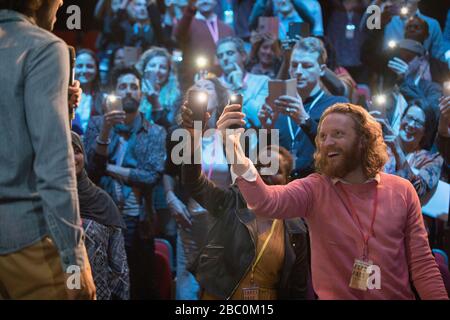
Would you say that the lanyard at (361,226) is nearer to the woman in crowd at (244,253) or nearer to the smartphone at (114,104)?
the woman in crowd at (244,253)

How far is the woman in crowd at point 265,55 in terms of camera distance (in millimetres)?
4262

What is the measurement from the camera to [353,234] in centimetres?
230

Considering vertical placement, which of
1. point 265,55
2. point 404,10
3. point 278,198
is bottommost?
point 278,198

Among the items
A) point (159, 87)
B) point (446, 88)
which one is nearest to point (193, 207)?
point (159, 87)

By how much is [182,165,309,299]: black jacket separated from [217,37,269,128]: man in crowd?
107cm

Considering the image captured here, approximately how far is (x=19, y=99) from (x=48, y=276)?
0.55 meters

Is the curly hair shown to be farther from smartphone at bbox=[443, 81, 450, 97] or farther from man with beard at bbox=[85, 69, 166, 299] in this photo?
man with beard at bbox=[85, 69, 166, 299]

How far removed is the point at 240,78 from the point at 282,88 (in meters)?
0.35

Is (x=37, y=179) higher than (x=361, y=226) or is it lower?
higher

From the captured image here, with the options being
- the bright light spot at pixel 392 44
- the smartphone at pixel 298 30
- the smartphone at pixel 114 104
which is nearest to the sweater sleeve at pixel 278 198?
→ the smartphone at pixel 298 30

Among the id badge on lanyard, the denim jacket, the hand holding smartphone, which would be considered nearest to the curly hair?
the id badge on lanyard

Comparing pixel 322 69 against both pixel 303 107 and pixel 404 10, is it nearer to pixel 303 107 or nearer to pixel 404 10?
pixel 303 107

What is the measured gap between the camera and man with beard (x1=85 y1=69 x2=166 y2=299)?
13.8 feet

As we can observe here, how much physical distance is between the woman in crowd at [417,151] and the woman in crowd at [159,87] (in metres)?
1.65
